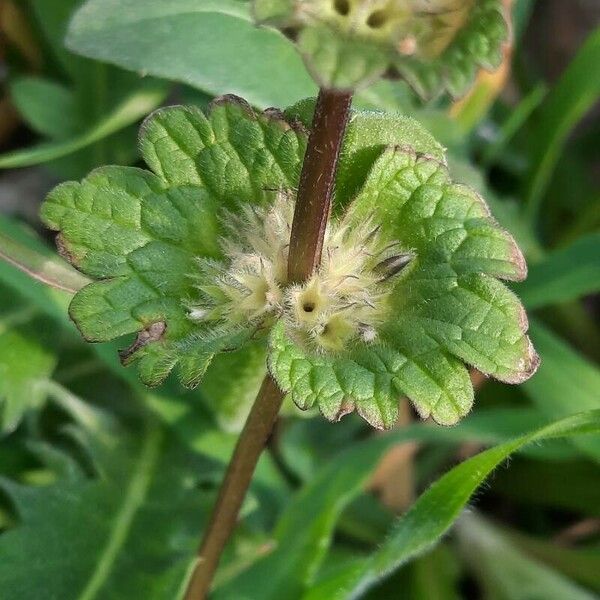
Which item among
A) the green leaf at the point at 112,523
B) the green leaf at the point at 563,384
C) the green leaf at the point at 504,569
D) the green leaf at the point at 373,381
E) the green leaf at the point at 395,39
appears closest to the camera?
the green leaf at the point at 395,39

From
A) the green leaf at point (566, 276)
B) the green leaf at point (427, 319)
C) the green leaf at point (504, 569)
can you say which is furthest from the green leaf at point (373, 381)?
the green leaf at point (504, 569)

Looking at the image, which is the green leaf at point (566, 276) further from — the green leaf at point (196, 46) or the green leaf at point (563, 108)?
the green leaf at point (196, 46)

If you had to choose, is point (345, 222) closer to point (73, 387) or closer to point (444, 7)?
point (444, 7)

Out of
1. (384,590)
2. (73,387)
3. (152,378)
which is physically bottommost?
(384,590)

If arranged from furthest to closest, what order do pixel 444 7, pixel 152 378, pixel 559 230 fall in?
pixel 559 230 < pixel 152 378 < pixel 444 7

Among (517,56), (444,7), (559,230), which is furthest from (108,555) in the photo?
(517,56)
